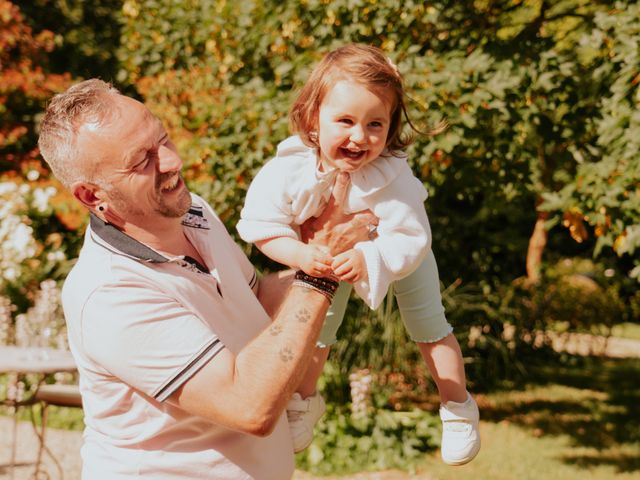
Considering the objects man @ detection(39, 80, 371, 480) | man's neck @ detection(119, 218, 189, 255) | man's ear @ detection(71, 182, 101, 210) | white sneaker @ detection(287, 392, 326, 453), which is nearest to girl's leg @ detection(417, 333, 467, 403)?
white sneaker @ detection(287, 392, 326, 453)

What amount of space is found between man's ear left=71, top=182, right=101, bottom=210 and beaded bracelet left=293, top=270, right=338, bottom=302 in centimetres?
53

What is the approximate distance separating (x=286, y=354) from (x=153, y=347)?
0.30 metres

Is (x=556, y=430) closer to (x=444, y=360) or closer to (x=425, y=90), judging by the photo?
(x=425, y=90)

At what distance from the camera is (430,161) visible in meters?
4.89

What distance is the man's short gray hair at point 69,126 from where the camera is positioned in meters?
1.94

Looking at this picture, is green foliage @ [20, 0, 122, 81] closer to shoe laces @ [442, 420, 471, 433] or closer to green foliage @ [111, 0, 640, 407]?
green foliage @ [111, 0, 640, 407]

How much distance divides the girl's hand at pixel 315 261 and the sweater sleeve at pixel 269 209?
170mm

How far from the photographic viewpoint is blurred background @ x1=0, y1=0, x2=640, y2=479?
15.4 ft

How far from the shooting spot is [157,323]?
182 cm

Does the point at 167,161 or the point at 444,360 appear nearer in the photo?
the point at 167,161

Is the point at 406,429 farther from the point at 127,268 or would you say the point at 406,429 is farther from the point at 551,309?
the point at 127,268

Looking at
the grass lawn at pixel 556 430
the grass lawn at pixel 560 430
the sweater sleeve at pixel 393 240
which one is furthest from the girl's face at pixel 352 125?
the grass lawn at pixel 560 430

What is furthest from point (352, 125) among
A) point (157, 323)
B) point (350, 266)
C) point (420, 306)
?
point (157, 323)

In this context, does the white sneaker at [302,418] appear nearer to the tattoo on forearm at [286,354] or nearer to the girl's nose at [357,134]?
the tattoo on forearm at [286,354]
